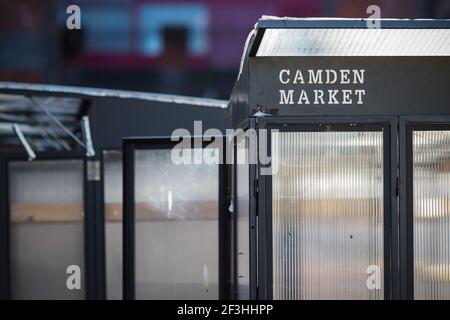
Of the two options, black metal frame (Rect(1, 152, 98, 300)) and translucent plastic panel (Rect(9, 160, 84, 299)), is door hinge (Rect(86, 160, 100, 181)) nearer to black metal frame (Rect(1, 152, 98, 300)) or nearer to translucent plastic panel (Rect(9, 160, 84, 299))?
black metal frame (Rect(1, 152, 98, 300))

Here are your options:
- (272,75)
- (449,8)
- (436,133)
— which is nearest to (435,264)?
(436,133)

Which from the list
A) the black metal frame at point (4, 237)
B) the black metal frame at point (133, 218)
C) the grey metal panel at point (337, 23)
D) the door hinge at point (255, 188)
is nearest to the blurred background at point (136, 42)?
the black metal frame at point (4, 237)

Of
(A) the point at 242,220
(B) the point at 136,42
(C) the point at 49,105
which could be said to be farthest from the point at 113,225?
(B) the point at 136,42

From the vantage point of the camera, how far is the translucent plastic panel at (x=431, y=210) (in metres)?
6.42

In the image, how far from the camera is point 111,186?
1014 centimetres

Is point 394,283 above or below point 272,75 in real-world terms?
below

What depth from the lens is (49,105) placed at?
10242 millimetres

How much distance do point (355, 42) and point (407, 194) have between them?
117cm

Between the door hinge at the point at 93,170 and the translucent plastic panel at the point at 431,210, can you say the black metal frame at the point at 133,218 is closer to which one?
the door hinge at the point at 93,170

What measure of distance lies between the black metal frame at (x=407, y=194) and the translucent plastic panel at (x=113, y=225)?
4452 millimetres

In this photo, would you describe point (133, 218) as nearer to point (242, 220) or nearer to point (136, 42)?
point (242, 220)
